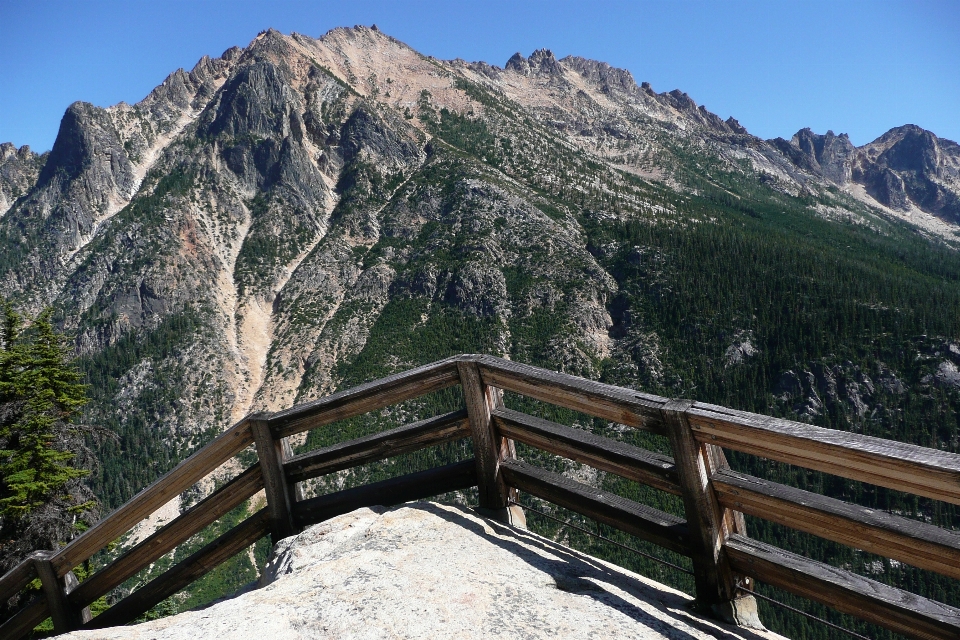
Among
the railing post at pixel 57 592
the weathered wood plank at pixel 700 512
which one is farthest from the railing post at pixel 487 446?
the railing post at pixel 57 592

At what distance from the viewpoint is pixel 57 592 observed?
5.74 meters

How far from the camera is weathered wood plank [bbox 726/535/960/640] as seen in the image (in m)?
3.29

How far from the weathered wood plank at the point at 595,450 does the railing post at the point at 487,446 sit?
12 cm

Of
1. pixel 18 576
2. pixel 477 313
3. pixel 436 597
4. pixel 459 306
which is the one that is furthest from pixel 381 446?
pixel 459 306

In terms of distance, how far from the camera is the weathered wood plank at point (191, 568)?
18.5 ft

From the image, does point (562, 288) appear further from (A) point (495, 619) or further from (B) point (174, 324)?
(A) point (495, 619)

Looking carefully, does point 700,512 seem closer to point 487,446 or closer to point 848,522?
point 848,522

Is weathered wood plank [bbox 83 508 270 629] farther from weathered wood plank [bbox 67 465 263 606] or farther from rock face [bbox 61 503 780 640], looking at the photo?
rock face [bbox 61 503 780 640]

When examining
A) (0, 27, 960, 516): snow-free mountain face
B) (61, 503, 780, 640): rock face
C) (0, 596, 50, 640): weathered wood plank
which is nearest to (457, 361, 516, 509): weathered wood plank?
(61, 503, 780, 640): rock face

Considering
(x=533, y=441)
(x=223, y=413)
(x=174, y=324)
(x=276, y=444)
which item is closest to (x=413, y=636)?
(x=533, y=441)

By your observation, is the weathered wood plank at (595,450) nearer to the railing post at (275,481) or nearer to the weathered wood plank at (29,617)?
the railing post at (275,481)

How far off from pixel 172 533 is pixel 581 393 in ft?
14.2

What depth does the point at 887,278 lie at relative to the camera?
166125mm

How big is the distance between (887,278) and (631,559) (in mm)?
120223
